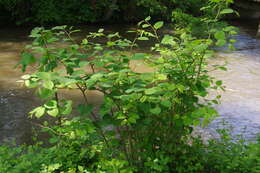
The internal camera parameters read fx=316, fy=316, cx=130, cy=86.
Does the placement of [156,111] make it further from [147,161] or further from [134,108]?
[147,161]

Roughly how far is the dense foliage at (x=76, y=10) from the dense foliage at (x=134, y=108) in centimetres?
906

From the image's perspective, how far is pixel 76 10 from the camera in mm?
12523

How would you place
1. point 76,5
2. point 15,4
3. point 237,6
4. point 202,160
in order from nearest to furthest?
point 202,160 < point 15,4 < point 76,5 < point 237,6

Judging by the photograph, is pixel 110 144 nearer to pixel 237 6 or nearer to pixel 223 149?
pixel 223 149

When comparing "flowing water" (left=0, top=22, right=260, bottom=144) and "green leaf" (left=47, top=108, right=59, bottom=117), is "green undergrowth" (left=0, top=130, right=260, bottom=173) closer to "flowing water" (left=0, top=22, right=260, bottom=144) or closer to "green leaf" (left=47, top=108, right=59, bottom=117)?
"green leaf" (left=47, top=108, right=59, bottom=117)

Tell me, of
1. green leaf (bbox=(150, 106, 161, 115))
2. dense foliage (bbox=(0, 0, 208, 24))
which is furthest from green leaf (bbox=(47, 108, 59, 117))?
dense foliage (bbox=(0, 0, 208, 24))

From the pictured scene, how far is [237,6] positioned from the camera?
17203 mm

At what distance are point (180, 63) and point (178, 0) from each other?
12252 millimetres

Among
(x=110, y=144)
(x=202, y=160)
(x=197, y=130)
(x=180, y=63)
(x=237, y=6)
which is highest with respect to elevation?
(x=180, y=63)

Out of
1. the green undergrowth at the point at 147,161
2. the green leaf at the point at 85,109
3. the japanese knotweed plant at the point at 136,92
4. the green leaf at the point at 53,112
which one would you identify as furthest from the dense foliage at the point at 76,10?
Result: the green leaf at the point at 53,112

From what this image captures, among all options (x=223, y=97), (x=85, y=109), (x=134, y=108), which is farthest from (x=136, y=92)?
(x=223, y=97)

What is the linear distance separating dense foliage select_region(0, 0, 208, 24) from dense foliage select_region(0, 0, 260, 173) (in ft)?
29.7

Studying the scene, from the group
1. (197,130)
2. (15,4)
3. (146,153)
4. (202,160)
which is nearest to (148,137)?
(146,153)

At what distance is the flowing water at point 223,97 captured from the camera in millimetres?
4234
